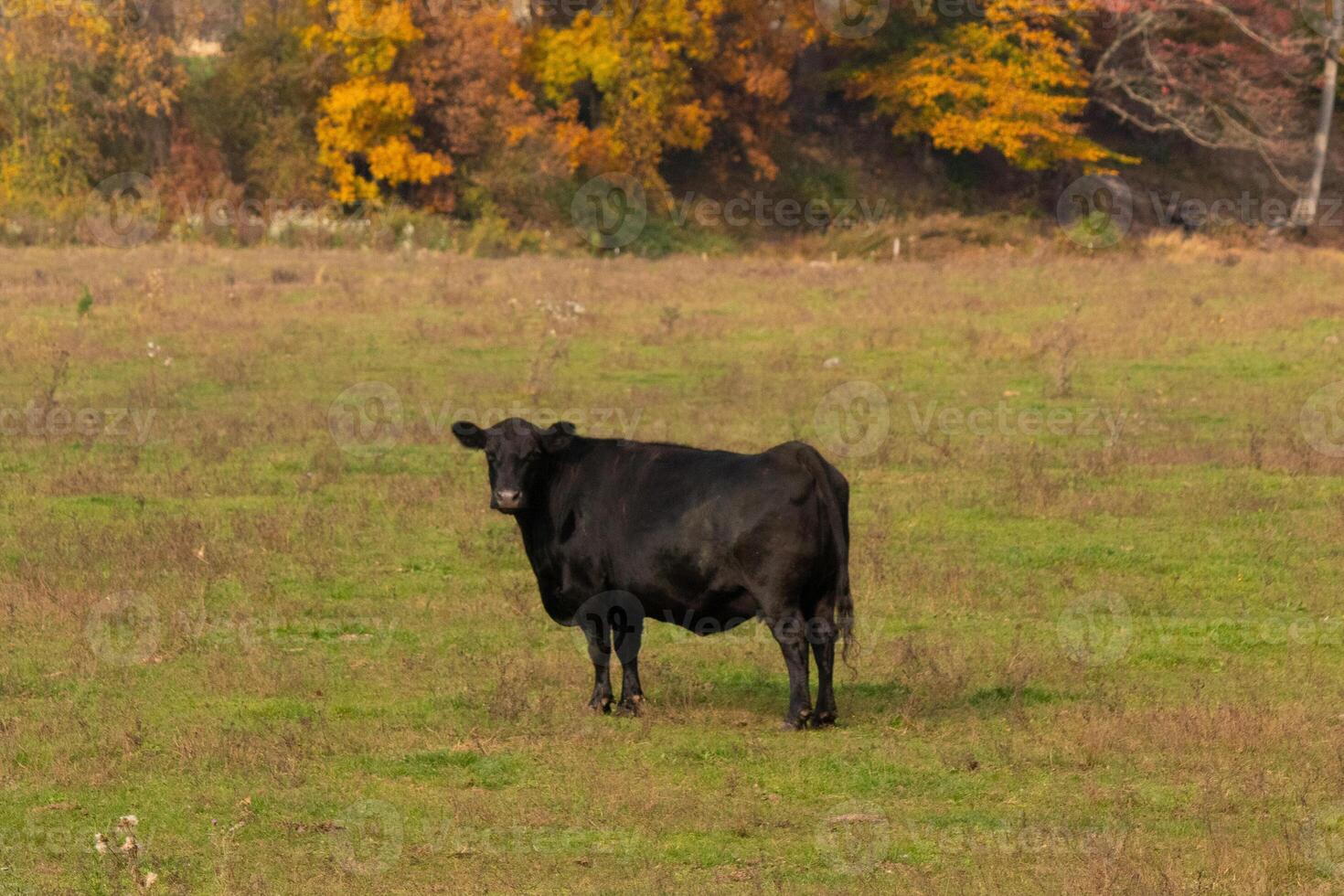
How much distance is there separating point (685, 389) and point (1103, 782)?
13347 mm

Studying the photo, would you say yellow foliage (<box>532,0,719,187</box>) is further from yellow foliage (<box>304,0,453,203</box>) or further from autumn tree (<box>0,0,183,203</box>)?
autumn tree (<box>0,0,183,203</box>)

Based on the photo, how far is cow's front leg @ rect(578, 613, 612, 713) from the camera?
31.5ft

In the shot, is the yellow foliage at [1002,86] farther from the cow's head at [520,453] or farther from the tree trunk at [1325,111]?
the cow's head at [520,453]

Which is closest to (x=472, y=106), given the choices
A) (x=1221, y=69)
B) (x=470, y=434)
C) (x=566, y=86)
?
(x=566, y=86)

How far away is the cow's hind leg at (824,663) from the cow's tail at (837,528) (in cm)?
7

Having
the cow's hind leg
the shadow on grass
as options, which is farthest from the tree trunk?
the cow's hind leg

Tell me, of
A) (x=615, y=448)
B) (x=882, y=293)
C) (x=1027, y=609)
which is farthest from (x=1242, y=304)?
(x=615, y=448)

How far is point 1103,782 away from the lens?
8.42 metres

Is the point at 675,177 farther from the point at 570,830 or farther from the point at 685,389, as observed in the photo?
the point at 570,830

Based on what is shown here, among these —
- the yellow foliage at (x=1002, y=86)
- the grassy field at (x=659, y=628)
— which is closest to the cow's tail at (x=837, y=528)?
the grassy field at (x=659, y=628)

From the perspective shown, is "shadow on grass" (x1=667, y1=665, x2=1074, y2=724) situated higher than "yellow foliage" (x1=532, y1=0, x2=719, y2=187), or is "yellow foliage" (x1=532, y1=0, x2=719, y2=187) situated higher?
"yellow foliage" (x1=532, y1=0, x2=719, y2=187)

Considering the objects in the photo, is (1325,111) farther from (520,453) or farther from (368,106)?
(520,453)

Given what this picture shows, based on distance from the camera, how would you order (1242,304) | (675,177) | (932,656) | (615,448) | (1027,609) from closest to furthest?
(615,448) < (932,656) < (1027,609) < (1242,304) < (675,177)

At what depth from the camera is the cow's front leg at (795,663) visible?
29.8ft
